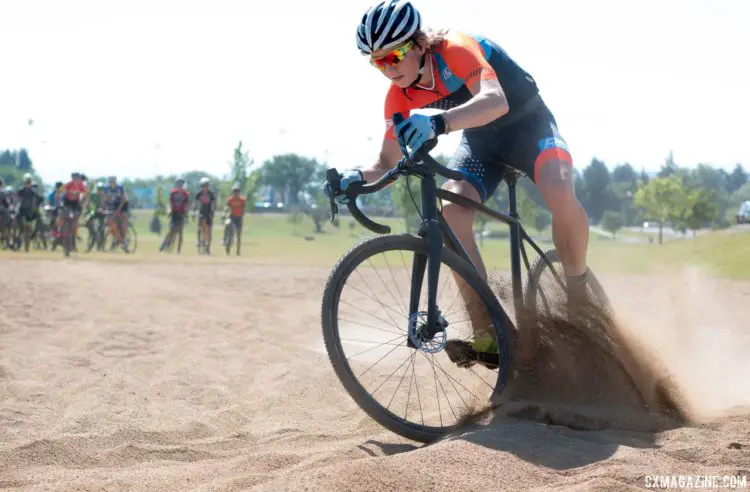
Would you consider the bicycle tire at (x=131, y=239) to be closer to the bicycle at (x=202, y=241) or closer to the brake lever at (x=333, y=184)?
the bicycle at (x=202, y=241)

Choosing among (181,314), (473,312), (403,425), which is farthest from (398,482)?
(181,314)

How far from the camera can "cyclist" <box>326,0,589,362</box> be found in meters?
4.19

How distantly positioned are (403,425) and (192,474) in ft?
3.35

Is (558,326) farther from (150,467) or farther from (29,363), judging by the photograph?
(29,363)

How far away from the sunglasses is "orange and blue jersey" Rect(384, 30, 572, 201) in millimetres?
152

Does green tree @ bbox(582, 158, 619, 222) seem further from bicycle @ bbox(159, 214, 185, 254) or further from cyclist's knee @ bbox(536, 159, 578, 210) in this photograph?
cyclist's knee @ bbox(536, 159, 578, 210)

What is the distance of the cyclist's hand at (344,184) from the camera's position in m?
4.48

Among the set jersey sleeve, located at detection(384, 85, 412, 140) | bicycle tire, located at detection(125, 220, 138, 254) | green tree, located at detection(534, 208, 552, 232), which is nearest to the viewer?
jersey sleeve, located at detection(384, 85, 412, 140)

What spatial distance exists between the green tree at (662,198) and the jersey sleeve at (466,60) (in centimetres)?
7711

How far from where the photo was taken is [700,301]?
9.07 m

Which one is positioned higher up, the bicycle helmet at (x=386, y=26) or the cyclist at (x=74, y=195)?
the bicycle helmet at (x=386, y=26)

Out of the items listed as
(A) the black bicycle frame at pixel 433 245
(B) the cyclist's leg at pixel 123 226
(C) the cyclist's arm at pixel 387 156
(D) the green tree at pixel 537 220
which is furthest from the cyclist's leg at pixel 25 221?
(A) the black bicycle frame at pixel 433 245

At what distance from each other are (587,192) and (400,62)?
378 ft

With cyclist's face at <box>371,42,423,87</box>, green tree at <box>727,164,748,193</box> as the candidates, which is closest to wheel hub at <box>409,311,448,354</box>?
cyclist's face at <box>371,42,423,87</box>
